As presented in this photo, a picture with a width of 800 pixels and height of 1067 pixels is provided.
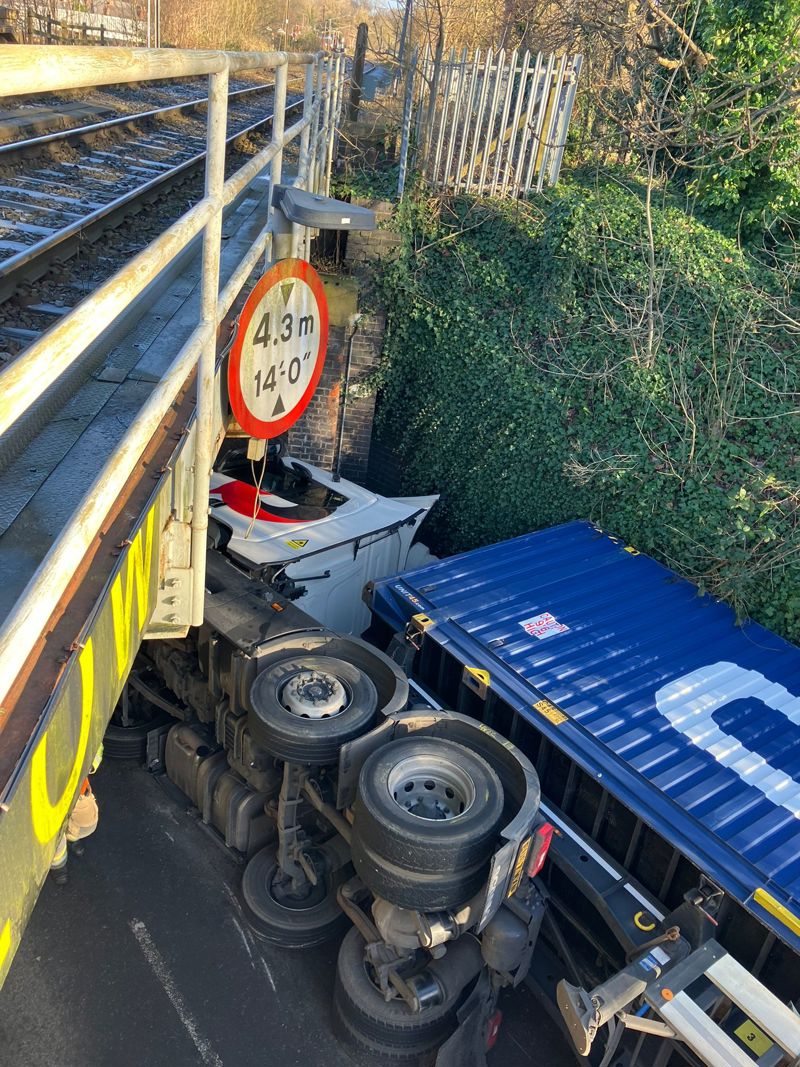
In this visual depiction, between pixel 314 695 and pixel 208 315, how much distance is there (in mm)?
2995

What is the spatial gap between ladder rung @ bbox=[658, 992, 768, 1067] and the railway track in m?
4.63

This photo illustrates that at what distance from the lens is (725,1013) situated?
14.0 ft

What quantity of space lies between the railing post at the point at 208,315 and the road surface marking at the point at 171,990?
3.39 meters

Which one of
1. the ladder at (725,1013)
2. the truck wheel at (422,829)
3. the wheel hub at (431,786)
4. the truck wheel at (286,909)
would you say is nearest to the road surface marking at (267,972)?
the truck wheel at (286,909)

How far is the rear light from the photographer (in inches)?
188

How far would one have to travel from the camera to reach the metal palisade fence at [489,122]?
11.0 meters

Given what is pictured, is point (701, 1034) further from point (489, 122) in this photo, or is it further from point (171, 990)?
point (489, 122)

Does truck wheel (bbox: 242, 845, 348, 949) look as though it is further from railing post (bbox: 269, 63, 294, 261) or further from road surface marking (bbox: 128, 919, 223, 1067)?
railing post (bbox: 269, 63, 294, 261)

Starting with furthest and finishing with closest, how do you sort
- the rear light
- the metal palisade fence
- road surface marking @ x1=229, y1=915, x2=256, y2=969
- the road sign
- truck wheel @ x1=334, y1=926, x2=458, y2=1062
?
the metal palisade fence
road surface marking @ x1=229, y1=915, x2=256, y2=969
truck wheel @ x1=334, y1=926, x2=458, y2=1062
the rear light
the road sign

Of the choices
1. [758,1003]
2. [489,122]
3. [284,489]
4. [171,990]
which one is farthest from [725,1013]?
[489,122]

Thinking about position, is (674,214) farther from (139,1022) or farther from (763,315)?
(139,1022)

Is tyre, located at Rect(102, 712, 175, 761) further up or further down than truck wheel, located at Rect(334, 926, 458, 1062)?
further down

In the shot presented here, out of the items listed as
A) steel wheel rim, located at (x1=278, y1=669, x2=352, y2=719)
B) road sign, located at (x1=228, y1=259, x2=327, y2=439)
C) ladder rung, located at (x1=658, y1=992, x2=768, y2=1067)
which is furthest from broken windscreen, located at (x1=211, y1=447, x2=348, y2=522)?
ladder rung, located at (x1=658, y1=992, x2=768, y2=1067)

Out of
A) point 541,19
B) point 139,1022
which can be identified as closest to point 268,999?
point 139,1022
